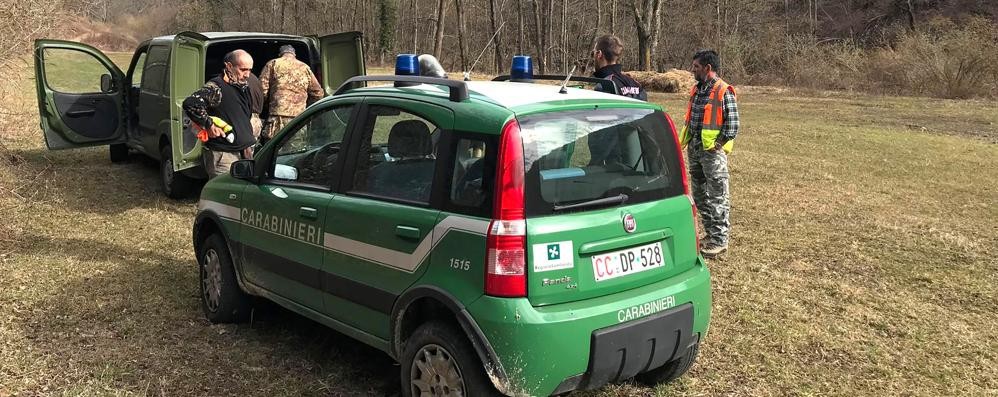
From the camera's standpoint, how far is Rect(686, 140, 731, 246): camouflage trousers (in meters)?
6.19

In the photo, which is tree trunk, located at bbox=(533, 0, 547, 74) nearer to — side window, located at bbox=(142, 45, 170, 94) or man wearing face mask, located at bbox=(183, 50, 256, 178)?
side window, located at bbox=(142, 45, 170, 94)

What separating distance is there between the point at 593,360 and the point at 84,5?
11796 mm

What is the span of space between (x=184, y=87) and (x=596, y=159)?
554 centimetres

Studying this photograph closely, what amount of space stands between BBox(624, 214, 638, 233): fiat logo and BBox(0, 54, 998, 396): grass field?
1052mm

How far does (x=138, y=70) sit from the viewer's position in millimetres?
9516

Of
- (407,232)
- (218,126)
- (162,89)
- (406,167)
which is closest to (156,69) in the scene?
(162,89)

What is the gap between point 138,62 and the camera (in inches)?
367

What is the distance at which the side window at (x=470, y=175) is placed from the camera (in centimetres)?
289

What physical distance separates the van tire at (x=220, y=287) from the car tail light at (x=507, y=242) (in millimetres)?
2331

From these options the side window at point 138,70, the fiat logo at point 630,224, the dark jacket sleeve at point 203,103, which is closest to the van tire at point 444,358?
the fiat logo at point 630,224

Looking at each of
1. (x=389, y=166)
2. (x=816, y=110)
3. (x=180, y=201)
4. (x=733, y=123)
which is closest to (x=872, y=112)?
(x=816, y=110)

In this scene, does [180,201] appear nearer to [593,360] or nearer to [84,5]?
[84,5]

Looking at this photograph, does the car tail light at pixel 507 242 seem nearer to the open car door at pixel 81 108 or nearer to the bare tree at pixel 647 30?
the open car door at pixel 81 108

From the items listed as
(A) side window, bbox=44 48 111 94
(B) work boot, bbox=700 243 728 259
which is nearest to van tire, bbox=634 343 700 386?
(B) work boot, bbox=700 243 728 259
